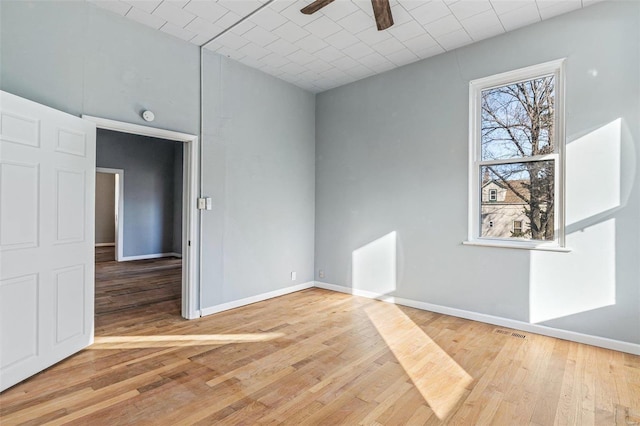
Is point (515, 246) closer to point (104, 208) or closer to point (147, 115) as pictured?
point (147, 115)

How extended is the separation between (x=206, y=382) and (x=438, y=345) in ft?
6.90

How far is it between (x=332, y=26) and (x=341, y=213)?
8.61 feet

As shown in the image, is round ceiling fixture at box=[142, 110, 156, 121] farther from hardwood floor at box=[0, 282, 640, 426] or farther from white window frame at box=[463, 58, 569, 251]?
white window frame at box=[463, 58, 569, 251]

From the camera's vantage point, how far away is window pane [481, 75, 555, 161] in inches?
136

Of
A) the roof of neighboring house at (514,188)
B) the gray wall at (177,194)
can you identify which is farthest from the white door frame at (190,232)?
the gray wall at (177,194)

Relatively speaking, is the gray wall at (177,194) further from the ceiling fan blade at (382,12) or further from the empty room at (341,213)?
the ceiling fan blade at (382,12)

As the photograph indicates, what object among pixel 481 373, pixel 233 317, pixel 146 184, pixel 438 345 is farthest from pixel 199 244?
pixel 146 184

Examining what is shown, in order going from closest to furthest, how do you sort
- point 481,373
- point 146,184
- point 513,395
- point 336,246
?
point 513,395 → point 481,373 → point 336,246 → point 146,184

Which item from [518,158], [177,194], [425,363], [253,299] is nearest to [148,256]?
[177,194]

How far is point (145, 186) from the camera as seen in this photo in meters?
8.55

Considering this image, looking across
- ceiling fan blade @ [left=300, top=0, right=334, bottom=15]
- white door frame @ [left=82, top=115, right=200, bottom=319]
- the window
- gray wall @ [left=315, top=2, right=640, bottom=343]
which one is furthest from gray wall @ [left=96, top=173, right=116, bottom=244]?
the window

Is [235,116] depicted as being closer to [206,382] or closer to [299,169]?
[299,169]

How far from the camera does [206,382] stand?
243 centimetres

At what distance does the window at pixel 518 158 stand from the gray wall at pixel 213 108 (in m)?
2.60
